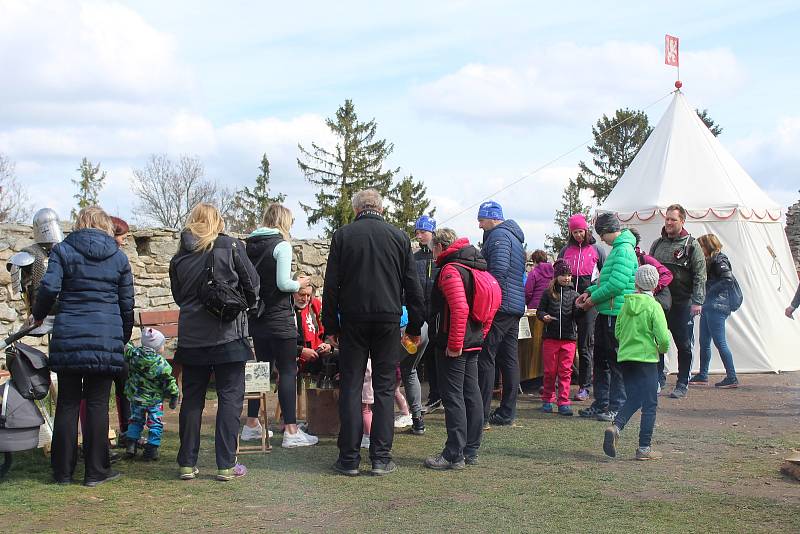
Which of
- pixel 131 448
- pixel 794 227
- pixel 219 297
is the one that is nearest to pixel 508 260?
pixel 219 297

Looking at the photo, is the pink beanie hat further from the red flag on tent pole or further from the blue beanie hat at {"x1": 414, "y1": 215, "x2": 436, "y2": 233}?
the red flag on tent pole

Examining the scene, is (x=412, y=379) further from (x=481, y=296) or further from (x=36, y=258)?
(x=36, y=258)

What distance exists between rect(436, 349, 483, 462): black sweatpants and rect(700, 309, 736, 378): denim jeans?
500 centimetres

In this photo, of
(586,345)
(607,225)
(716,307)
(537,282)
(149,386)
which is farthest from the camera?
(716,307)

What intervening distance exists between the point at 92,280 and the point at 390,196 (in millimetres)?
36025

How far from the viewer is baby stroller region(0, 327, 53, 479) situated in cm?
553

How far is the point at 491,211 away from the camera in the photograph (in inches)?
286

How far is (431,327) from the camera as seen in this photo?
616 centimetres

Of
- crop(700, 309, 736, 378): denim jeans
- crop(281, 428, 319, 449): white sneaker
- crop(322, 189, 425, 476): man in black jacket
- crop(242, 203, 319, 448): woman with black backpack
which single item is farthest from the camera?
crop(700, 309, 736, 378): denim jeans

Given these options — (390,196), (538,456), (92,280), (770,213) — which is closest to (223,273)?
(92,280)

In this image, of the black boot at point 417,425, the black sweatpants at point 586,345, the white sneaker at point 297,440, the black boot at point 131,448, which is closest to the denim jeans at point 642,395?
the black boot at point 417,425

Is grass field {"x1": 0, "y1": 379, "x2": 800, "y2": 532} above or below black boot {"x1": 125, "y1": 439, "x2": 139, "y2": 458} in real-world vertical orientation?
below

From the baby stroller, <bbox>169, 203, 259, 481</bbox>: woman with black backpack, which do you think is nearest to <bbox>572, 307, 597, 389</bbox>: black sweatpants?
<bbox>169, 203, 259, 481</bbox>: woman with black backpack

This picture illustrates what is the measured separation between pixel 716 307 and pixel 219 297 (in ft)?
21.7
